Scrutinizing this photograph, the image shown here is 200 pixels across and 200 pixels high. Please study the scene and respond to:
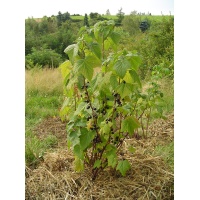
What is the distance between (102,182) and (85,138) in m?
0.35

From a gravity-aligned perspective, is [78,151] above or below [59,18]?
below

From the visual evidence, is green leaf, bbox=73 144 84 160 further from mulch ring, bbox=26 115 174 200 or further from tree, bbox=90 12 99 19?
tree, bbox=90 12 99 19

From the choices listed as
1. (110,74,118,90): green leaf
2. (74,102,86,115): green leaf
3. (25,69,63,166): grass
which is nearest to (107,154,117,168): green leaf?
(74,102,86,115): green leaf

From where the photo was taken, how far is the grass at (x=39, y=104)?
259 cm

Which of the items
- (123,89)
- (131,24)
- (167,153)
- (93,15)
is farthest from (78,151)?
(93,15)

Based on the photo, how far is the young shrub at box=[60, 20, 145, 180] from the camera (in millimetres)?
1594

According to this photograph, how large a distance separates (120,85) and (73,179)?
704 mm

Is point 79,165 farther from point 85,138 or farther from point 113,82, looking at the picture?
point 113,82

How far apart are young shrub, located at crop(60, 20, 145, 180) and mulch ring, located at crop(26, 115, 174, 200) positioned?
0.09 m

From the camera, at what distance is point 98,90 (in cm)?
167
